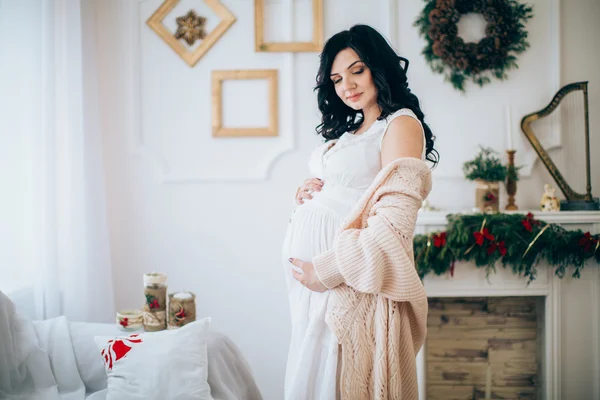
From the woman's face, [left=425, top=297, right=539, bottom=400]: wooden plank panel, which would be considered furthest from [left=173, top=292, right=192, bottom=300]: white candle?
[left=425, top=297, right=539, bottom=400]: wooden plank panel

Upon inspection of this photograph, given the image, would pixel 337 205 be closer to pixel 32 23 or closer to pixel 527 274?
pixel 527 274

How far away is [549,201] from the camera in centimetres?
249

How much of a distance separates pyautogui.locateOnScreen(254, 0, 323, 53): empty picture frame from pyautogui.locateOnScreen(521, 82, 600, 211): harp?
116 cm

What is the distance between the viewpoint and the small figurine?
97.7 inches

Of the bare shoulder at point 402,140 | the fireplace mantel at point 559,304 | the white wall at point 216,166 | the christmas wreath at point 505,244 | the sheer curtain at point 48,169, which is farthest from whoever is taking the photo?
the white wall at point 216,166

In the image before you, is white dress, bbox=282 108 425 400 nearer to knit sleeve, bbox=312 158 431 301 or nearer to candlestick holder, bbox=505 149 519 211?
knit sleeve, bbox=312 158 431 301

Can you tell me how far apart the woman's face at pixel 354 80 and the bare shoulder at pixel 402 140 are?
0.16 metres

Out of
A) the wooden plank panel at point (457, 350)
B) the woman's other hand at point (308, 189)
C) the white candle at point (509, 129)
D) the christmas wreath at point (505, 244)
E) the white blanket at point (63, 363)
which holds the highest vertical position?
the white candle at point (509, 129)

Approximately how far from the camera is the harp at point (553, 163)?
2492 mm

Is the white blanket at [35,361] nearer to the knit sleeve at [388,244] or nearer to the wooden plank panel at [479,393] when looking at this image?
the knit sleeve at [388,244]

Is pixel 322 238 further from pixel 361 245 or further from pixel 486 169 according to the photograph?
pixel 486 169

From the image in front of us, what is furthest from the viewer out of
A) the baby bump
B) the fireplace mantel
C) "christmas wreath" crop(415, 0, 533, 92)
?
"christmas wreath" crop(415, 0, 533, 92)

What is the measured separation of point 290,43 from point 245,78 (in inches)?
12.1

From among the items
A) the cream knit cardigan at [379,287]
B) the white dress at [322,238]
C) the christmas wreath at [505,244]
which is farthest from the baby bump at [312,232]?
the christmas wreath at [505,244]
